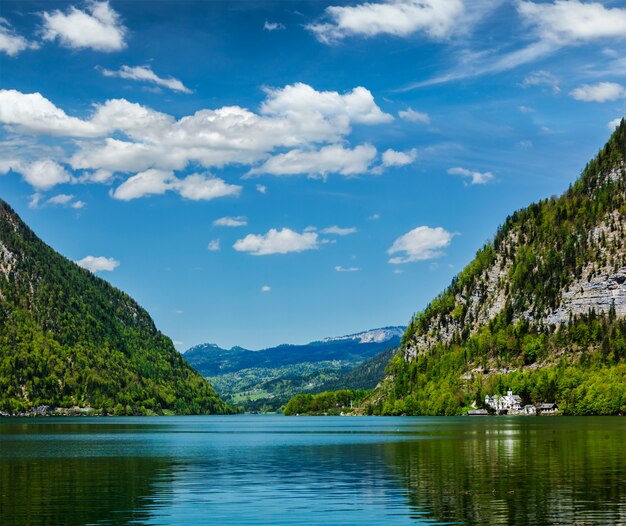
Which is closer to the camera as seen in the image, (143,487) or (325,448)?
(143,487)

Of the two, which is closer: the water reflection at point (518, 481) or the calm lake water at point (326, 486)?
the water reflection at point (518, 481)

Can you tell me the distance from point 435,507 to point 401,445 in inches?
2991

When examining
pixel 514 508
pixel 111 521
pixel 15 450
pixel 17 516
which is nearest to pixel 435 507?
pixel 514 508

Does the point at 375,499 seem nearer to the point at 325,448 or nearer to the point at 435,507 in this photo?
the point at 435,507

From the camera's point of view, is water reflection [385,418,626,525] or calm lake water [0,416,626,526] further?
Result: calm lake water [0,416,626,526]

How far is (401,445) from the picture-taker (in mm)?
136500

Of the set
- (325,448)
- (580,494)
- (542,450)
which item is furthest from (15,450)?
(580,494)

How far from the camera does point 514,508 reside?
59.7 metres

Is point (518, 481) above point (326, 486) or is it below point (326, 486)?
above

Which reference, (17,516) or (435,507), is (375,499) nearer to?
(435,507)

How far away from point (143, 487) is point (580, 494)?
3509cm

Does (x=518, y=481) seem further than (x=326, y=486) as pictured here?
No

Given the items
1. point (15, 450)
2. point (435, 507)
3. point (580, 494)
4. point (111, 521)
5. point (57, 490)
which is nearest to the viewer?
point (111, 521)

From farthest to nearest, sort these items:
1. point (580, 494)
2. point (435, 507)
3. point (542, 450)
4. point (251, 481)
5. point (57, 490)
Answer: point (542, 450)
point (251, 481)
point (57, 490)
point (580, 494)
point (435, 507)
